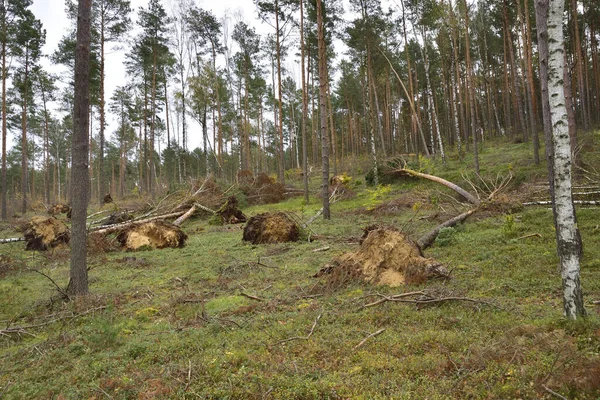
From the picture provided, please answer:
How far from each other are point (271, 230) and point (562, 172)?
8.25 m

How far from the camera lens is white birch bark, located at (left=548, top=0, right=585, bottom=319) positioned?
3561 millimetres

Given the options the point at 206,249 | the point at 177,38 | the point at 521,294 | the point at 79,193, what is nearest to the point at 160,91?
the point at 177,38

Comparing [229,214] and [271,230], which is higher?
[229,214]

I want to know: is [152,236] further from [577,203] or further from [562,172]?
[577,203]

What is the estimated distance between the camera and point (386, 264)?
6.24 m

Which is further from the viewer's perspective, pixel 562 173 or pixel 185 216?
pixel 185 216

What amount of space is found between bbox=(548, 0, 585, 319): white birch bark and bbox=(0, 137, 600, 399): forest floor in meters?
0.30

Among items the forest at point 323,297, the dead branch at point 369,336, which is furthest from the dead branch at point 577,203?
the dead branch at point 369,336

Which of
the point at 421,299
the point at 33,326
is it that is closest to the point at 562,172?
the point at 421,299

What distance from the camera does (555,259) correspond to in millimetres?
6215

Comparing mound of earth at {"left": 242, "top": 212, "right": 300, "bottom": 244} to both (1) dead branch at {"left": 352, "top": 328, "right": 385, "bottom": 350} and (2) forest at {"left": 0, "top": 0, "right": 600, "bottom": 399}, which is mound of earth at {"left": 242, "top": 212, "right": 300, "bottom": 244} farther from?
(1) dead branch at {"left": 352, "top": 328, "right": 385, "bottom": 350}

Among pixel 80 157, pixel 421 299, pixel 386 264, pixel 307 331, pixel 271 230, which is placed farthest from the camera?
pixel 271 230

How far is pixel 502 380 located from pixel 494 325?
130 cm

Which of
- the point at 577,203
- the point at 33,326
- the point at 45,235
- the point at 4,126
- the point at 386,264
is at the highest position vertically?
the point at 4,126
